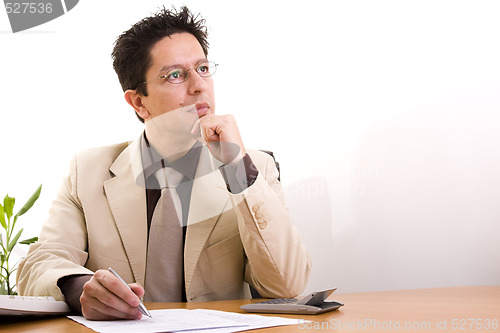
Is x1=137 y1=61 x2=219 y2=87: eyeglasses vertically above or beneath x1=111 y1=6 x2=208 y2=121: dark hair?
beneath

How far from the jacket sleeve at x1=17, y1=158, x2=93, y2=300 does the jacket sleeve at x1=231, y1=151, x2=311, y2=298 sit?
1.52ft

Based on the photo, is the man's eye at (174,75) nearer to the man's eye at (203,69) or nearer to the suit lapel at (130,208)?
the man's eye at (203,69)

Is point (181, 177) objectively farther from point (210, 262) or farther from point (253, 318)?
point (253, 318)

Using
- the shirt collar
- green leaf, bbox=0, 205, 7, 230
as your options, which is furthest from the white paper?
green leaf, bbox=0, 205, 7, 230

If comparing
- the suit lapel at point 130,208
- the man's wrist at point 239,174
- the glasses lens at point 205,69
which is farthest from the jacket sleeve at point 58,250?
the glasses lens at point 205,69

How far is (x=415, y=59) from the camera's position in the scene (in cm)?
201

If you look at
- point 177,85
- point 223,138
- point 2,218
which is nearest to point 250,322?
point 223,138

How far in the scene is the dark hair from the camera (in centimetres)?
192

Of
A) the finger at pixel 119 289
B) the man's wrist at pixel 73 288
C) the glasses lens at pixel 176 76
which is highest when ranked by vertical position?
the glasses lens at pixel 176 76

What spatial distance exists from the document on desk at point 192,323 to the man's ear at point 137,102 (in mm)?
1066

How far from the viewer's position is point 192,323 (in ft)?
2.75

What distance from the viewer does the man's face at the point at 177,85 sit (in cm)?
177

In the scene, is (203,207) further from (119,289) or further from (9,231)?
(9,231)

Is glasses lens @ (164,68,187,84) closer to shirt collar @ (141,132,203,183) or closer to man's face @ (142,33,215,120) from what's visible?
man's face @ (142,33,215,120)
